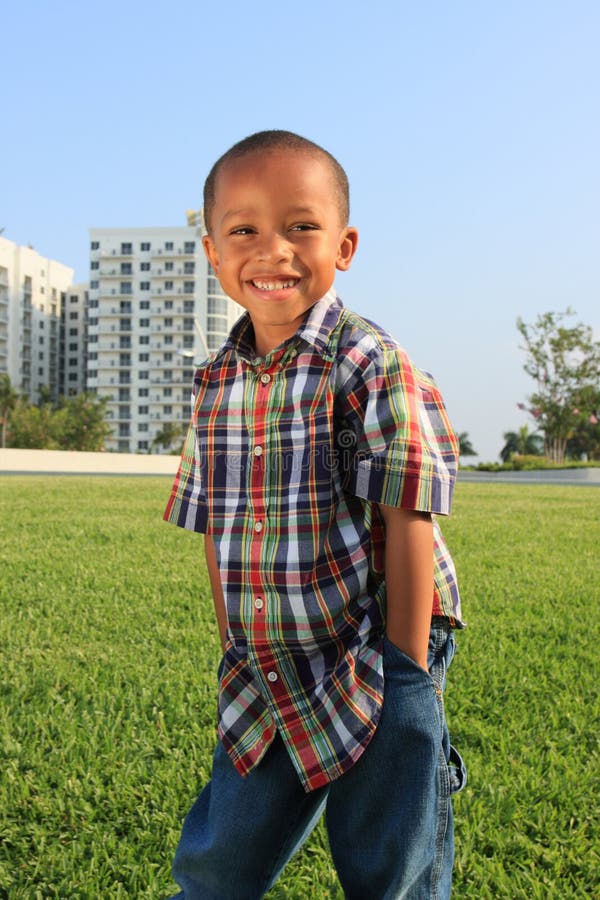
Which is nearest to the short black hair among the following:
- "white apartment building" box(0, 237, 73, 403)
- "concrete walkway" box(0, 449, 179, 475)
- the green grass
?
the green grass

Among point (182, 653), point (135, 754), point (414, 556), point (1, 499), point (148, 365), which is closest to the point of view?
point (414, 556)

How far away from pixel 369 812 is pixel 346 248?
1008mm

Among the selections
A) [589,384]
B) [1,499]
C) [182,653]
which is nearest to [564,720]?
[182,653]

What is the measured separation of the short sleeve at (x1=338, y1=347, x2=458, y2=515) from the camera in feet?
4.31

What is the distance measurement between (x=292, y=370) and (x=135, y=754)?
63.3 inches

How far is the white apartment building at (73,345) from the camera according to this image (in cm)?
Answer: 9474

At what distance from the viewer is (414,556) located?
4.32 ft

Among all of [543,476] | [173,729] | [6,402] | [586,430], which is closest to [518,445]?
[586,430]

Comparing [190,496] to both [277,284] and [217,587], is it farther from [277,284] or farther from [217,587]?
[277,284]

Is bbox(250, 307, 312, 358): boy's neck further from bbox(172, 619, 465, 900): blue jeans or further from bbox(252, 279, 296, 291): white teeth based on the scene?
bbox(172, 619, 465, 900): blue jeans

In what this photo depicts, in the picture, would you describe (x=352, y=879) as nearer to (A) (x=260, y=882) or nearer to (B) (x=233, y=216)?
(A) (x=260, y=882)

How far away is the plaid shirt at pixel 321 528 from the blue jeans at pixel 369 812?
0.13 ft

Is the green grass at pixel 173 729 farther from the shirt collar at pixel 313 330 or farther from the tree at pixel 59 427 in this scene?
the tree at pixel 59 427

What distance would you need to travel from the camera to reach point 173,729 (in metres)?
2.69
